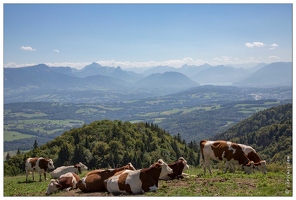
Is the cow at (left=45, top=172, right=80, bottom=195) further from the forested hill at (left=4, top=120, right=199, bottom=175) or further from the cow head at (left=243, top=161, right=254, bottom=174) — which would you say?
the forested hill at (left=4, top=120, right=199, bottom=175)

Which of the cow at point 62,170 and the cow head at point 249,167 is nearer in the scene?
the cow head at point 249,167

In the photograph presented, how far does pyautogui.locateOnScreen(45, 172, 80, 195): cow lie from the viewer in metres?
12.3

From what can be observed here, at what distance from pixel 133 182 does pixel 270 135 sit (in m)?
96.8

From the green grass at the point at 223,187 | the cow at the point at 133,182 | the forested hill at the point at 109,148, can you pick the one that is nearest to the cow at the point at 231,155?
the green grass at the point at 223,187

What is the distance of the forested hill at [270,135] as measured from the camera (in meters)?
79.2

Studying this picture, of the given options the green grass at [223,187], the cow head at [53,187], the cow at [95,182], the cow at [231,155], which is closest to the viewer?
the green grass at [223,187]

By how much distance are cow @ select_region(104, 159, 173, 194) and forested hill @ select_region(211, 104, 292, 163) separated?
45242 millimetres

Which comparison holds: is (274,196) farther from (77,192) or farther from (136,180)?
(77,192)

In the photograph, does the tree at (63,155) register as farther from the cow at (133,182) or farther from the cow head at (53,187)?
the cow at (133,182)

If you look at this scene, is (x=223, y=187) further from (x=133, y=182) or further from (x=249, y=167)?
(x=249, y=167)

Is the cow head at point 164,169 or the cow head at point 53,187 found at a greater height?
the cow head at point 164,169

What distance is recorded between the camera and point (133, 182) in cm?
1130

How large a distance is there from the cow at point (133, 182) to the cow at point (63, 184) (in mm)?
1974

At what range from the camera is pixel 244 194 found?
10.2 metres
